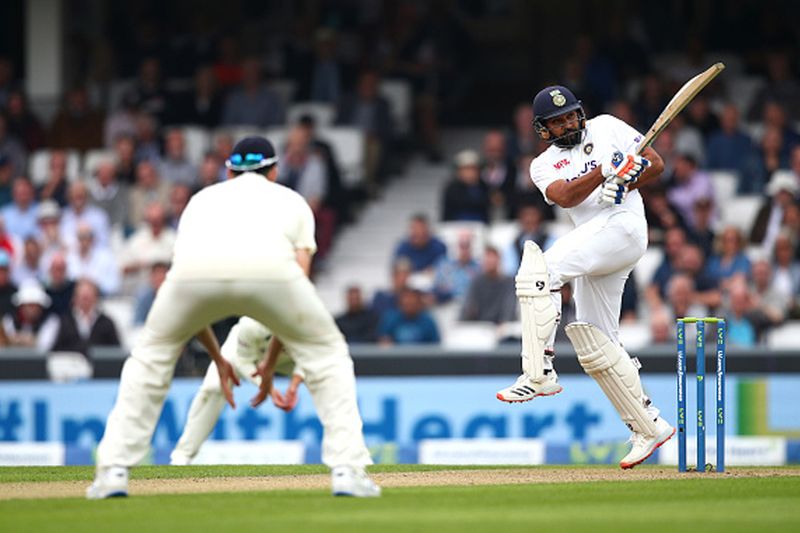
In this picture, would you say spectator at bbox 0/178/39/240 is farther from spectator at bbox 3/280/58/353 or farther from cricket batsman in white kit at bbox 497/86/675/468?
cricket batsman in white kit at bbox 497/86/675/468

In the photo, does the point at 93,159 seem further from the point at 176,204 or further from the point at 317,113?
the point at 317,113

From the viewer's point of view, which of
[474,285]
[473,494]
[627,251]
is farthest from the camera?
[474,285]

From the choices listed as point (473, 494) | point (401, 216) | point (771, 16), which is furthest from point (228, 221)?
point (771, 16)

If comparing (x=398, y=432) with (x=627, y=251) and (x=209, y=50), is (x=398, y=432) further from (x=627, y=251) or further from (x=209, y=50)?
(x=209, y=50)

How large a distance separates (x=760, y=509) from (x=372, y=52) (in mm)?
13076

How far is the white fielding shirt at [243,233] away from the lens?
789cm

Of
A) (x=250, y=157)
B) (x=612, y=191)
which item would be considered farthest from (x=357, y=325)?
(x=250, y=157)

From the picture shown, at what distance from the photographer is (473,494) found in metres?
8.76

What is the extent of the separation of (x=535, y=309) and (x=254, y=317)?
2.10 meters

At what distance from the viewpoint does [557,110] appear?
31.4ft

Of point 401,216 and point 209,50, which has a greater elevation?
point 209,50

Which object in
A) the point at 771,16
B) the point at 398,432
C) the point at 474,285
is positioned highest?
the point at 771,16

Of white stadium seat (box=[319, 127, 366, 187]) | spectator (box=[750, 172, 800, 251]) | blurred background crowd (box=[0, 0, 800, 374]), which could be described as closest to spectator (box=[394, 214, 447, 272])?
blurred background crowd (box=[0, 0, 800, 374])

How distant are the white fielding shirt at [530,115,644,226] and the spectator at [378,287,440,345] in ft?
20.1
